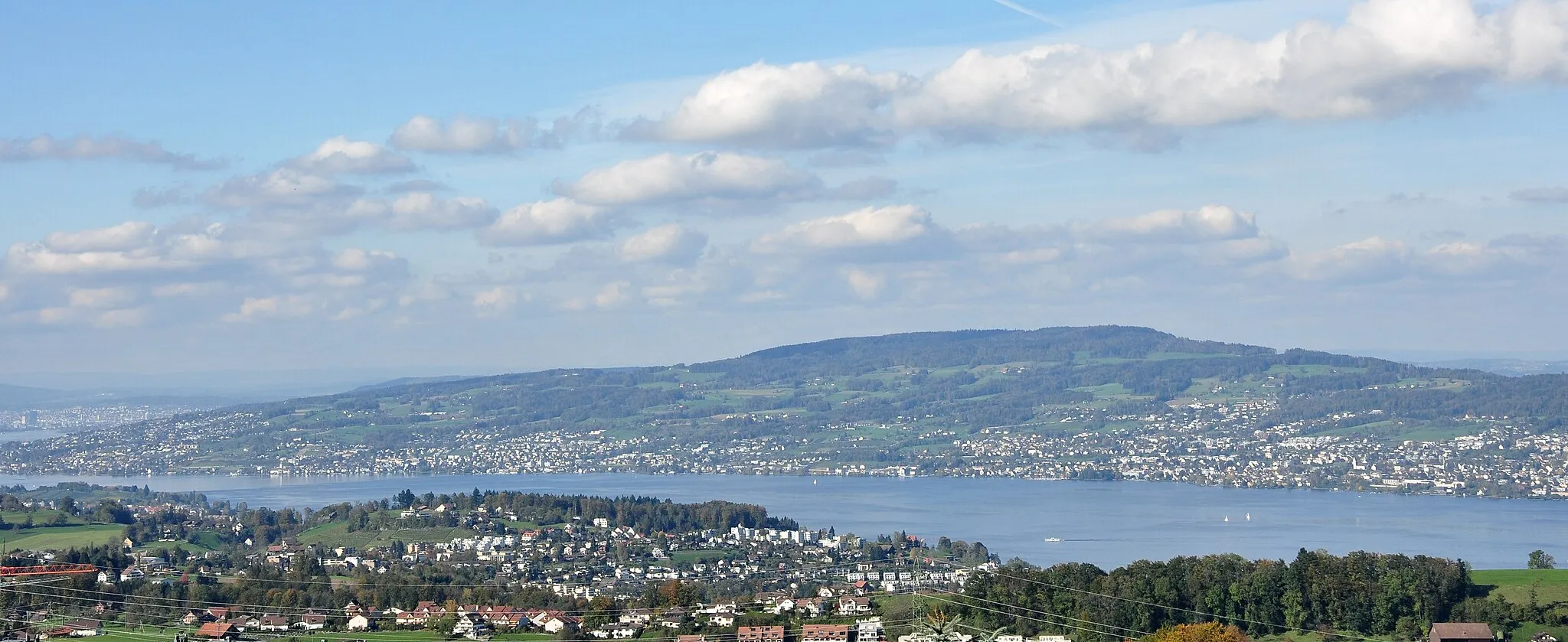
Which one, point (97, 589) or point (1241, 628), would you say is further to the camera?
point (97, 589)

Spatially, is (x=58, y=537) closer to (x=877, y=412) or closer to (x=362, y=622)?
(x=362, y=622)

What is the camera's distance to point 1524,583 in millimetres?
39531

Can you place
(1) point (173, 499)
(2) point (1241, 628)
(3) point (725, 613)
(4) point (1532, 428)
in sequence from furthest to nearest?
(4) point (1532, 428) → (1) point (173, 499) → (3) point (725, 613) → (2) point (1241, 628)

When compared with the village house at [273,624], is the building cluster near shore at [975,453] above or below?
above

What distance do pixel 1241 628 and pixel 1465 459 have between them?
Answer: 272 feet

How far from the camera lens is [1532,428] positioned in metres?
124

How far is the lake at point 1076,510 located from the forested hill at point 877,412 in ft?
34.6

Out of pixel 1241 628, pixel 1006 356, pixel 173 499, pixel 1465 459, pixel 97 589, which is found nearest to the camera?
pixel 1241 628

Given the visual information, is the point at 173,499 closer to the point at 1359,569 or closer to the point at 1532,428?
the point at 1359,569

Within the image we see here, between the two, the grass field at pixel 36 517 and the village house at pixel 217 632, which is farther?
the grass field at pixel 36 517

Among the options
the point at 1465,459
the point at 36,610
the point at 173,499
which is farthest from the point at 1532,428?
the point at 36,610

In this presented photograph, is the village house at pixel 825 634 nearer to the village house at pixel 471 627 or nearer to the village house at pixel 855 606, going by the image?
the village house at pixel 855 606

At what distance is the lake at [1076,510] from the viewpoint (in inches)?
2613

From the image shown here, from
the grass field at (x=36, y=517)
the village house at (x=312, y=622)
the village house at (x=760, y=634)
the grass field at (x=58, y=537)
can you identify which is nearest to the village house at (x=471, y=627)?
the village house at (x=312, y=622)
